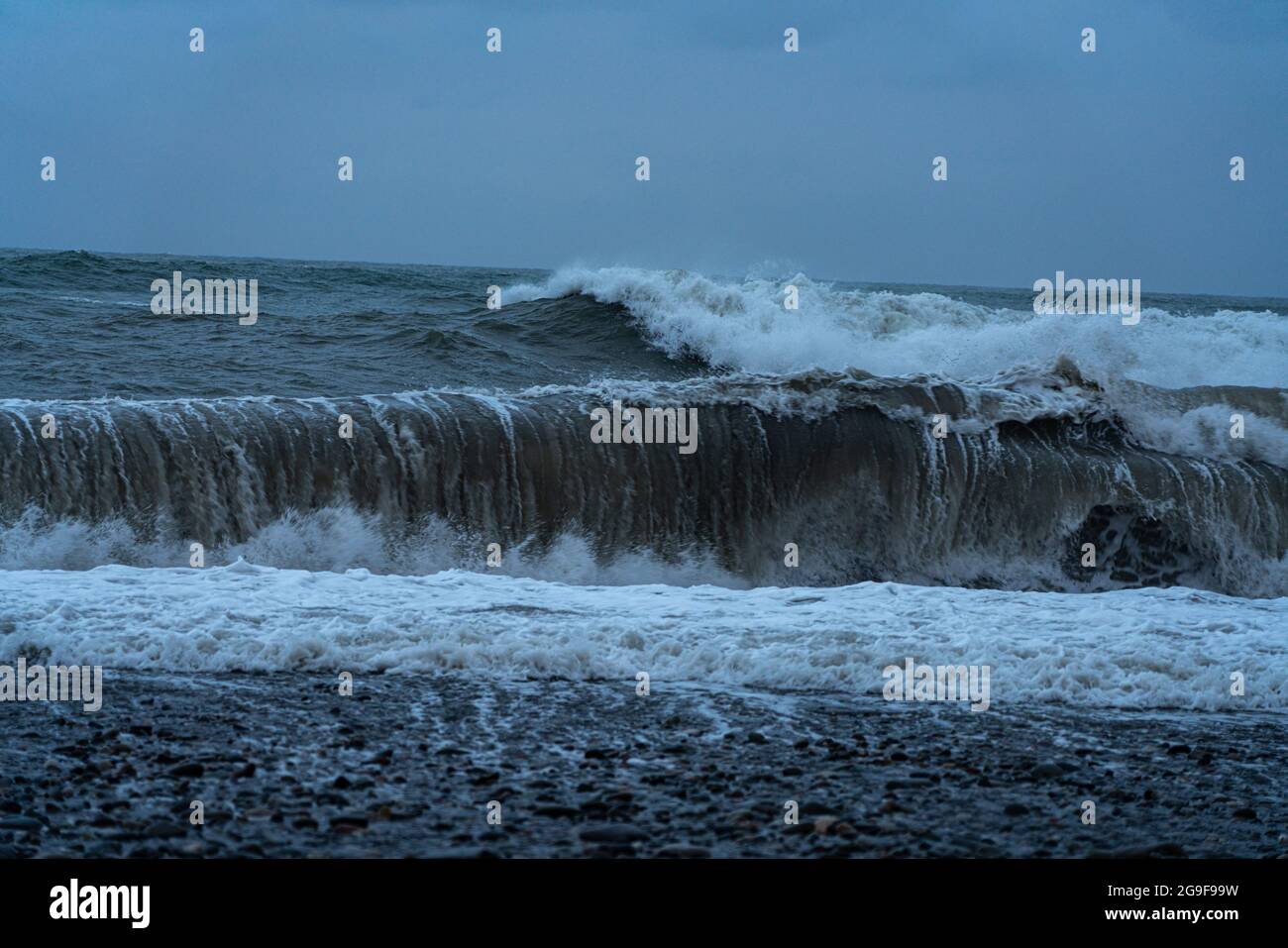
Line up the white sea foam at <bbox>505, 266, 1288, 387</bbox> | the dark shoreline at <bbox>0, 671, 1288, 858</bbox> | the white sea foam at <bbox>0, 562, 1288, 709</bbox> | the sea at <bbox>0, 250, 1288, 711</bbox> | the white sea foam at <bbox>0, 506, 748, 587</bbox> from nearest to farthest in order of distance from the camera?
the dark shoreline at <bbox>0, 671, 1288, 858</bbox>, the white sea foam at <bbox>0, 562, 1288, 709</bbox>, the sea at <bbox>0, 250, 1288, 711</bbox>, the white sea foam at <bbox>0, 506, 748, 587</bbox>, the white sea foam at <bbox>505, 266, 1288, 387</bbox>

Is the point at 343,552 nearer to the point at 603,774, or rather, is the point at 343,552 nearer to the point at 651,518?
the point at 651,518

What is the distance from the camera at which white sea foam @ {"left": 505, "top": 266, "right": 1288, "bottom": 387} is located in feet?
55.5

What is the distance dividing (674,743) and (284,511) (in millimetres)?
6175

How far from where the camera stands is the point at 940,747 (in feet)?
18.8

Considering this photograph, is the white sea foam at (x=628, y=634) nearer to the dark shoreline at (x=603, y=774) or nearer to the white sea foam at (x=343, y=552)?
the dark shoreline at (x=603, y=774)

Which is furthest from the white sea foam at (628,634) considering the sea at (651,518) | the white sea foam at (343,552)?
the white sea foam at (343,552)

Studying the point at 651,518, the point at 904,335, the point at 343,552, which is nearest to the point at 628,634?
the point at 343,552

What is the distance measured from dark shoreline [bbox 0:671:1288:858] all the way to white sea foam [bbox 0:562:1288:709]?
302 millimetres

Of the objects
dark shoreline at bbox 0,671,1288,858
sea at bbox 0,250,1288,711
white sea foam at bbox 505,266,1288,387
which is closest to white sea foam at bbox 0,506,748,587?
sea at bbox 0,250,1288,711

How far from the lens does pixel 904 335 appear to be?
22.1 m

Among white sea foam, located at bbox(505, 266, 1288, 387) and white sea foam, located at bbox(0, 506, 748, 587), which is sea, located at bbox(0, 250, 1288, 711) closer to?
white sea foam, located at bbox(0, 506, 748, 587)

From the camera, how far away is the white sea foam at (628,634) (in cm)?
688

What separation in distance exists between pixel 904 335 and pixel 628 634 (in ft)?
51.8
